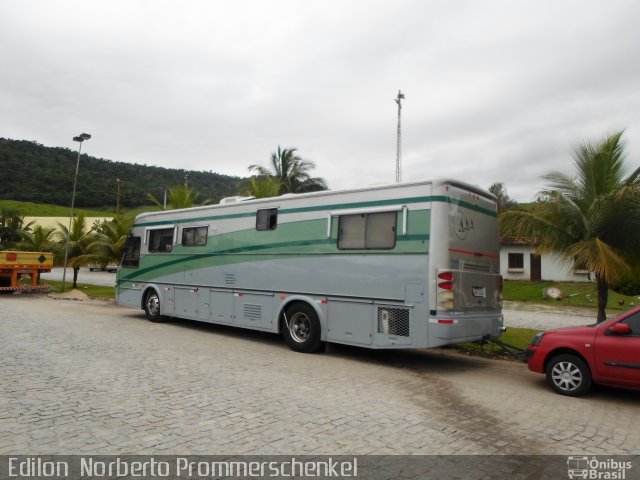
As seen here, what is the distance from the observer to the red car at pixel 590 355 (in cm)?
669

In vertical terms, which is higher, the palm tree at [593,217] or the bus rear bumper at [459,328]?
the palm tree at [593,217]

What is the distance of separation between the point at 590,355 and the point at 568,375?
45cm

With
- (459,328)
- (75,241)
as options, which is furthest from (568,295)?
(75,241)

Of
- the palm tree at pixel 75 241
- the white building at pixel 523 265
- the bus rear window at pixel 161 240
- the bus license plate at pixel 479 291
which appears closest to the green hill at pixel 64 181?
the palm tree at pixel 75 241

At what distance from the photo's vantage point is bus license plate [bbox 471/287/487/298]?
30.3 ft

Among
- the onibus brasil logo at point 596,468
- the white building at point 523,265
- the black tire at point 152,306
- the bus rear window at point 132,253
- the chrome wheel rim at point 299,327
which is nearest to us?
the onibus brasil logo at point 596,468

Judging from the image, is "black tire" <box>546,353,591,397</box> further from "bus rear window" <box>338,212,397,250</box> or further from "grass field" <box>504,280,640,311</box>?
"grass field" <box>504,280,640,311</box>

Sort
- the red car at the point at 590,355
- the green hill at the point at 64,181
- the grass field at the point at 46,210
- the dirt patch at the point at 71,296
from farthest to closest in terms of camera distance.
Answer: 1. the green hill at the point at 64,181
2. the grass field at the point at 46,210
3. the dirt patch at the point at 71,296
4. the red car at the point at 590,355

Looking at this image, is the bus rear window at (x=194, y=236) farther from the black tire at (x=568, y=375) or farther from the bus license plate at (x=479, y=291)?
the black tire at (x=568, y=375)

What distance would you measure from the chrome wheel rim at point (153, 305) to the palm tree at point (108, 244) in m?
10.7

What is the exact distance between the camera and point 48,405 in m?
5.92

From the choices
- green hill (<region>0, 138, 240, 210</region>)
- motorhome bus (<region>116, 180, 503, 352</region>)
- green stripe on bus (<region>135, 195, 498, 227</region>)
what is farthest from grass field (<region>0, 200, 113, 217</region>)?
green stripe on bus (<region>135, 195, 498, 227</region>)

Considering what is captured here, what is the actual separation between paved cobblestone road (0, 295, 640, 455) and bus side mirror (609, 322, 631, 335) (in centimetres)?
97

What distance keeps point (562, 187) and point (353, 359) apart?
5564mm
